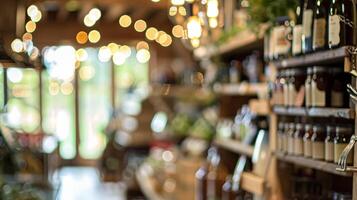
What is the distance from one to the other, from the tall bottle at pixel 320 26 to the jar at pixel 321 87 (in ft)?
0.40

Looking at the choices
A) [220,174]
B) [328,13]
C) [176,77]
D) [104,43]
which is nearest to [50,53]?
[220,174]

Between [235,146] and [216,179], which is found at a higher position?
[235,146]

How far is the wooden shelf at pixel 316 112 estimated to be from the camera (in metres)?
2.28

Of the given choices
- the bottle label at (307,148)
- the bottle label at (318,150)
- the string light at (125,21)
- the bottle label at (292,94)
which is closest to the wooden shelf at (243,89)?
the bottle label at (292,94)

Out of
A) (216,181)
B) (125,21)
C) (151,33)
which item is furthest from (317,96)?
(151,33)

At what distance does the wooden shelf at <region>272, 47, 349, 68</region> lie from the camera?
90.2 inches

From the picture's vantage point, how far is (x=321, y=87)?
8.44 ft

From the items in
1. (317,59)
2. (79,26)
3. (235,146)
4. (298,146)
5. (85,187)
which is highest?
(79,26)

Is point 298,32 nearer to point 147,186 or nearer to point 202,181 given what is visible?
point 202,181

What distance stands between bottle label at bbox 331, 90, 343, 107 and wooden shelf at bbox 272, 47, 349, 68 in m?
0.14

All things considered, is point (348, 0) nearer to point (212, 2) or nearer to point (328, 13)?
point (328, 13)

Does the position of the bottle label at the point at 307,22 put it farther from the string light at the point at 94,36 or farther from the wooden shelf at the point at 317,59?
the string light at the point at 94,36

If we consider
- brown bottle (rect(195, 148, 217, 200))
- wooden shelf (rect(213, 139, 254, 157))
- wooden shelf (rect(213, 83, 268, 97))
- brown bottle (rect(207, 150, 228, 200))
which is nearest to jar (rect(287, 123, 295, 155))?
wooden shelf (rect(213, 83, 268, 97))

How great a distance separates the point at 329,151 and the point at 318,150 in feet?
0.34
